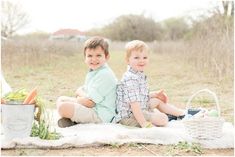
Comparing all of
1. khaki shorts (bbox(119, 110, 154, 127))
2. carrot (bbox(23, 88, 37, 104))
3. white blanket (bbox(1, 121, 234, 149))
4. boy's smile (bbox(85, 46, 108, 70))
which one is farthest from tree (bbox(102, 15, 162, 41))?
carrot (bbox(23, 88, 37, 104))

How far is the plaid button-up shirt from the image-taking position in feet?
12.4

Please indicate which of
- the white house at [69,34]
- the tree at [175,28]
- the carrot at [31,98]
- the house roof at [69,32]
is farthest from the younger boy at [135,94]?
the house roof at [69,32]

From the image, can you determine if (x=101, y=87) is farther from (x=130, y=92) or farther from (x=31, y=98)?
(x=31, y=98)

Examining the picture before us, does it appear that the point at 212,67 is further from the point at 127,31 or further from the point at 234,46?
the point at 127,31

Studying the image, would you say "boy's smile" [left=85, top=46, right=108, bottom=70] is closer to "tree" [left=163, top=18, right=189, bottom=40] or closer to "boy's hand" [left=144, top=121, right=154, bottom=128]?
"boy's hand" [left=144, top=121, right=154, bottom=128]

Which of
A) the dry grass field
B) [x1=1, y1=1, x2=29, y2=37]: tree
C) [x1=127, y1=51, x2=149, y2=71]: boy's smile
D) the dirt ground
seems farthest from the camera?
[x1=1, y1=1, x2=29, y2=37]: tree

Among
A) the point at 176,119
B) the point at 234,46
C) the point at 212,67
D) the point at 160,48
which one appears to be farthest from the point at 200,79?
the point at 160,48

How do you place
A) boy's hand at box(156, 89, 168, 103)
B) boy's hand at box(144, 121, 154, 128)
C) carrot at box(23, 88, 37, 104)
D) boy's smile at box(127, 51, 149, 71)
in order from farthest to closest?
1. boy's hand at box(156, 89, 168, 103)
2. boy's smile at box(127, 51, 149, 71)
3. boy's hand at box(144, 121, 154, 128)
4. carrot at box(23, 88, 37, 104)

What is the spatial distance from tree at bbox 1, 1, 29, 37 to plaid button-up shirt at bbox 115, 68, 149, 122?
16.7 metres

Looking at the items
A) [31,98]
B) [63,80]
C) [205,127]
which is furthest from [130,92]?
[63,80]

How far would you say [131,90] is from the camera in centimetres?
378

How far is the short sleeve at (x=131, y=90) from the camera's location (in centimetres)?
375

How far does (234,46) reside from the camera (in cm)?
737

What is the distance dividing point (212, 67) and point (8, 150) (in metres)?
6.49
